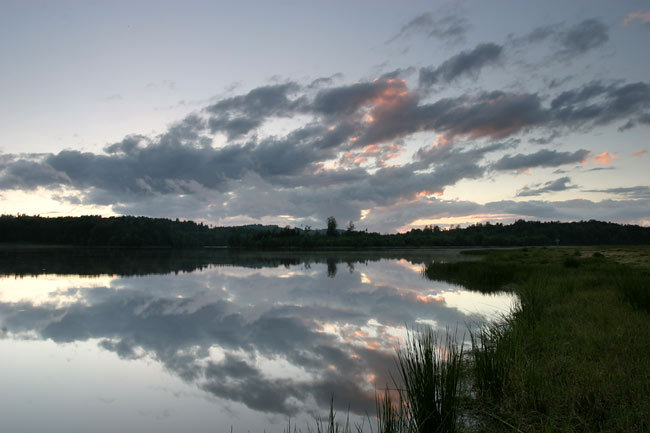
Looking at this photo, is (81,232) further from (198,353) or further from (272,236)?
(198,353)

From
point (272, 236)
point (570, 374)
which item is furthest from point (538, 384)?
point (272, 236)

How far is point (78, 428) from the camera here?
624cm

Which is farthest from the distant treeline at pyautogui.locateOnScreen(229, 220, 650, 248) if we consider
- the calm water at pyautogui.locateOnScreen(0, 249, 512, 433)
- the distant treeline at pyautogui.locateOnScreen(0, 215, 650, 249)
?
the calm water at pyautogui.locateOnScreen(0, 249, 512, 433)

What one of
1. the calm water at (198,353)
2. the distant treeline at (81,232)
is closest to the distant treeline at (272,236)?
the distant treeline at (81,232)

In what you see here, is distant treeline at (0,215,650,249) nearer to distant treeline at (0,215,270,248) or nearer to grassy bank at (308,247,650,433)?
distant treeline at (0,215,270,248)

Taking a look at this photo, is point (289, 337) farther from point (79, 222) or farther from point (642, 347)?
point (79, 222)

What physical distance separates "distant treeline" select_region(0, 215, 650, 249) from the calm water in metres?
101

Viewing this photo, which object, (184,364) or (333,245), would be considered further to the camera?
(333,245)

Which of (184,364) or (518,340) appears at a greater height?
(518,340)

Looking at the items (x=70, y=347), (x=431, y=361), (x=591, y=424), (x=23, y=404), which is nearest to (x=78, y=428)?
(x=23, y=404)

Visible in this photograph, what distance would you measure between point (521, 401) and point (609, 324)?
198 inches

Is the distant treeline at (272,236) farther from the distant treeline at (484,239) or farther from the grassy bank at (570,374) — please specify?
the grassy bank at (570,374)

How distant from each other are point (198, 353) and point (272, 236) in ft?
404

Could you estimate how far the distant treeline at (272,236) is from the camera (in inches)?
4609
